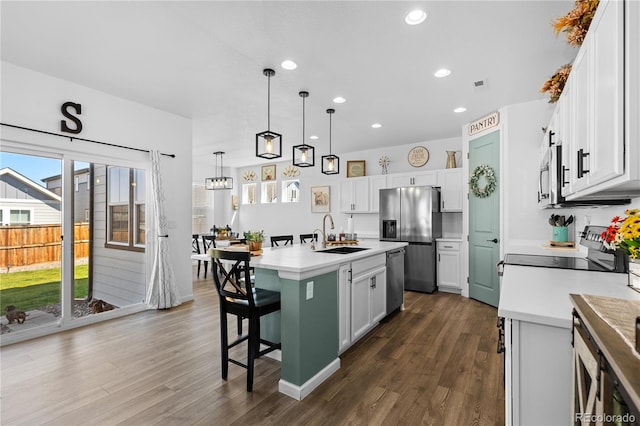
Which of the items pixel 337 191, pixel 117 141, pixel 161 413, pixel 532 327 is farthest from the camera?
pixel 337 191

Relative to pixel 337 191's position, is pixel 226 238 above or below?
below

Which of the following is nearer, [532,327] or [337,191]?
[532,327]

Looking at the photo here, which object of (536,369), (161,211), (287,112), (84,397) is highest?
(287,112)

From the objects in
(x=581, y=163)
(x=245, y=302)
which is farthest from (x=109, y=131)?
(x=581, y=163)

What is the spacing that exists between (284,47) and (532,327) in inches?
105

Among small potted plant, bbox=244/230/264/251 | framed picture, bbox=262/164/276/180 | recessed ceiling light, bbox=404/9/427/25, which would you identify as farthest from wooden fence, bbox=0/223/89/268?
framed picture, bbox=262/164/276/180

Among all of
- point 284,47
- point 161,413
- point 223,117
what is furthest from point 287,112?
point 161,413

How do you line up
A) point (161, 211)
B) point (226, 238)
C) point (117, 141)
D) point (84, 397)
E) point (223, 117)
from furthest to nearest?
point (226, 238) → point (223, 117) → point (161, 211) → point (117, 141) → point (84, 397)

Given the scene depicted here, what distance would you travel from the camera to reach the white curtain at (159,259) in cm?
418

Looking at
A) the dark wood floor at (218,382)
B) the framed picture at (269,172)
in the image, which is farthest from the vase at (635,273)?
the framed picture at (269,172)

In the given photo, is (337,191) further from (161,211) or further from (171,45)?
(171,45)

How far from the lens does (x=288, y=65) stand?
3.01 metres

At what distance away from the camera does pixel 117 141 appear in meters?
3.88

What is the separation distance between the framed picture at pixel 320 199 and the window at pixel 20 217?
5.11m
